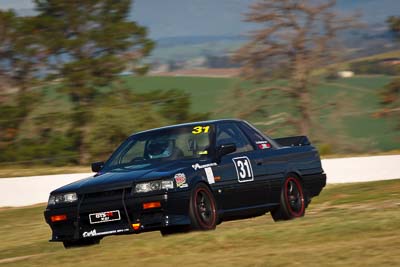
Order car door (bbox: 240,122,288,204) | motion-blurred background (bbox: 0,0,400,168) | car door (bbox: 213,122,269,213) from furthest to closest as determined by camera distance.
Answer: motion-blurred background (bbox: 0,0,400,168), car door (bbox: 240,122,288,204), car door (bbox: 213,122,269,213)

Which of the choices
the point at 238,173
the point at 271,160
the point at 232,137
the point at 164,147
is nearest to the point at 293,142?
the point at 271,160

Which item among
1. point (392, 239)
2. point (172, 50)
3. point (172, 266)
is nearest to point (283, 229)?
point (392, 239)

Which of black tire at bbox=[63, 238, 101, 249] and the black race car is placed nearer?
the black race car

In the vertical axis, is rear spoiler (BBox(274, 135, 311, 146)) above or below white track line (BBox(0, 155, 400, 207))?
above

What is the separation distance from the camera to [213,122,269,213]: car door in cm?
1266

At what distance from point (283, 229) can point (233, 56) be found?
28.0 meters

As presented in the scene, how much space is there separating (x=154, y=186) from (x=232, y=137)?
2095 millimetres

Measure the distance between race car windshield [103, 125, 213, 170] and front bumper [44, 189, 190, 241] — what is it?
81cm

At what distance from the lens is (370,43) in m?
41.6

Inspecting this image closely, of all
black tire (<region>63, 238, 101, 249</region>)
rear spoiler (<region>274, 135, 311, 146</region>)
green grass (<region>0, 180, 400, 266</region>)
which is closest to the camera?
green grass (<region>0, 180, 400, 266</region>)

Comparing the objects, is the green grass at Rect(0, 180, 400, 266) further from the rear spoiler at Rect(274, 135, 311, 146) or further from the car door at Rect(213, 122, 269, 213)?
the rear spoiler at Rect(274, 135, 311, 146)

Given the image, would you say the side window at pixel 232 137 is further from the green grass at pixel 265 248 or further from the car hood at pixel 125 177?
the green grass at pixel 265 248

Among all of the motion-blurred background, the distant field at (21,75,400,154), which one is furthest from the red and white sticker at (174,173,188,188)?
the distant field at (21,75,400,154)

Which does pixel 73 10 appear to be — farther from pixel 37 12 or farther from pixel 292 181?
pixel 292 181
